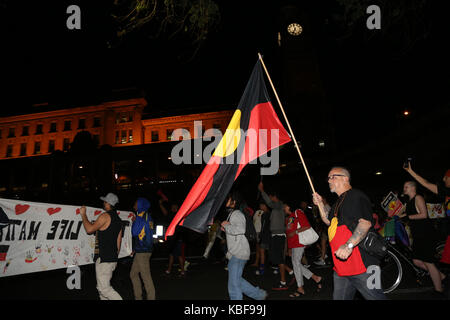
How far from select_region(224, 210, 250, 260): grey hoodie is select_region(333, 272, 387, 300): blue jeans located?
1.73 meters

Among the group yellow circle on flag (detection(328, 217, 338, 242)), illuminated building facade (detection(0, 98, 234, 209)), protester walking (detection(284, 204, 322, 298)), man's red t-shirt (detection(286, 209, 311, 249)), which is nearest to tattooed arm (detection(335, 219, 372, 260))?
yellow circle on flag (detection(328, 217, 338, 242))

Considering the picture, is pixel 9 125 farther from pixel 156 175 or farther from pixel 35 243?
pixel 35 243

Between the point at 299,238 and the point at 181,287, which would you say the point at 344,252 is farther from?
the point at 181,287

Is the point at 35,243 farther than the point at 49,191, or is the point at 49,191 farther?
the point at 49,191

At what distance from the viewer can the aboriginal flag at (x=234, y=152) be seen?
14.4 ft

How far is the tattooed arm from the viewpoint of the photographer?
124 inches

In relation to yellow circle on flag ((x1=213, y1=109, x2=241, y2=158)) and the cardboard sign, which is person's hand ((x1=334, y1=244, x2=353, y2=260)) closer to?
yellow circle on flag ((x1=213, y1=109, x2=241, y2=158))

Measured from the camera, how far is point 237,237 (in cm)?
518

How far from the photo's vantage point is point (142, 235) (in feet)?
19.4

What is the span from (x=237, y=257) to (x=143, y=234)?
194 cm

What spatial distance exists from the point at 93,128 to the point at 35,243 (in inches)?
2123
